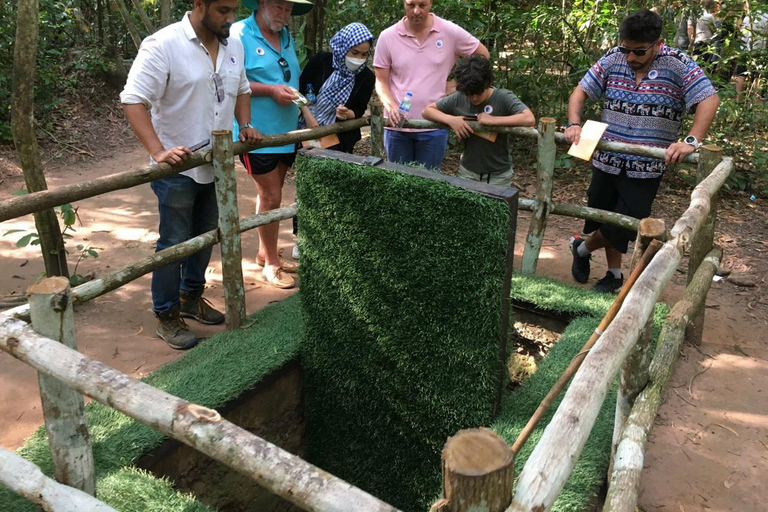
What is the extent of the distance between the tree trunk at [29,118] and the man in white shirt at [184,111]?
0.96 m

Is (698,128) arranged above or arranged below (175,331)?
above

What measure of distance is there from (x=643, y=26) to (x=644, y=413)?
205 centimetres

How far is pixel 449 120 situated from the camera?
12.3 ft

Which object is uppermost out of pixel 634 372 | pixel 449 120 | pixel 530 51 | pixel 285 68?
pixel 530 51

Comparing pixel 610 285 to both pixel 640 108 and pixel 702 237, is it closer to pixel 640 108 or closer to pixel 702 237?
pixel 702 237

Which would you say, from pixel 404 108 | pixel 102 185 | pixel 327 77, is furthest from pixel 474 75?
pixel 102 185

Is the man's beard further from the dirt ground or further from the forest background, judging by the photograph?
the forest background

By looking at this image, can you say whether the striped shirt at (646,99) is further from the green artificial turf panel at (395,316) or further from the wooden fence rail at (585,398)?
the green artificial turf panel at (395,316)

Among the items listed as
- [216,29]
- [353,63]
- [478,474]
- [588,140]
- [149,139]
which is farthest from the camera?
[353,63]

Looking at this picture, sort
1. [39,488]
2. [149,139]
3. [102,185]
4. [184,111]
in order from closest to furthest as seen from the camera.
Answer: [39,488], [102,185], [149,139], [184,111]

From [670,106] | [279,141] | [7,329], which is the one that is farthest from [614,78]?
[7,329]

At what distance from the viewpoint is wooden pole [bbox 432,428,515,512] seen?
1.06 metres

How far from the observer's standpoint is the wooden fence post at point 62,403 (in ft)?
5.71

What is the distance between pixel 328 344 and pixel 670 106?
2240mm
